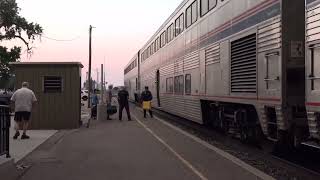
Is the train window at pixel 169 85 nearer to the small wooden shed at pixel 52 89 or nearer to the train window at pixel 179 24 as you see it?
the train window at pixel 179 24

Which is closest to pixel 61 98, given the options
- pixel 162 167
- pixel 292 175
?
pixel 162 167

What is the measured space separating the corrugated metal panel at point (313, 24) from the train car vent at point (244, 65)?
8.63ft

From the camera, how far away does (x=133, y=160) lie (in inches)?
470

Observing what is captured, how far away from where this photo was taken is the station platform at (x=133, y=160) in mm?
10070

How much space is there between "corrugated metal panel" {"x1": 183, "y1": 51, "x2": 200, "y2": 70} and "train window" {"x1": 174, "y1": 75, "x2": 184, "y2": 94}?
944 mm

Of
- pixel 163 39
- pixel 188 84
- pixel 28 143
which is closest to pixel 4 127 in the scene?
pixel 28 143

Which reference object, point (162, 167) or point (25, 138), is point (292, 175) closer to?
point (162, 167)

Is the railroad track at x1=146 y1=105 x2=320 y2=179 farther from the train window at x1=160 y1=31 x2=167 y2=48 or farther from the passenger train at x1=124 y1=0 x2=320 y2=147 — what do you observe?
Answer: the train window at x1=160 y1=31 x2=167 y2=48

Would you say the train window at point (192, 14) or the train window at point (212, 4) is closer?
the train window at point (212, 4)

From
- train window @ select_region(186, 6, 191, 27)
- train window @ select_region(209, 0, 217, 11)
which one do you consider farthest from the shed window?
train window @ select_region(209, 0, 217, 11)

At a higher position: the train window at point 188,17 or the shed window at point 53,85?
the train window at point 188,17

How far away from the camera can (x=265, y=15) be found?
10727 mm

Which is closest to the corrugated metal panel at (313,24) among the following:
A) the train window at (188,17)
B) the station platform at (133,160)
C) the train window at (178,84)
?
the station platform at (133,160)

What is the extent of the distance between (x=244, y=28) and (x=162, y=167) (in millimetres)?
3472
